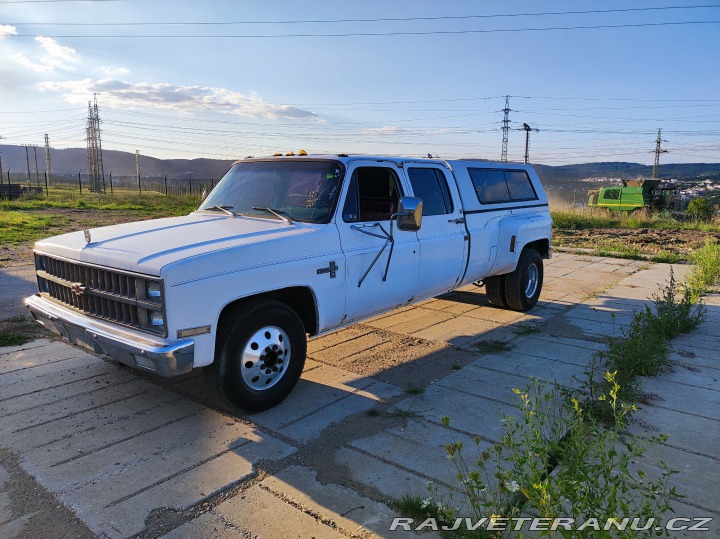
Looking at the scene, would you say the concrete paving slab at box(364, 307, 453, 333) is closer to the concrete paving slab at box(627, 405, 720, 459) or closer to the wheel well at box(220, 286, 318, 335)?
the wheel well at box(220, 286, 318, 335)

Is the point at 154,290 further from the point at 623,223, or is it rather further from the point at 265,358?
the point at 623,223

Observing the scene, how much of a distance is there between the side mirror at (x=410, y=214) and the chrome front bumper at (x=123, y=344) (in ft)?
7.00

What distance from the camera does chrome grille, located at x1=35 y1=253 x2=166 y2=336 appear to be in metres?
3.56

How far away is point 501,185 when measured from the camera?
7203 millimetres

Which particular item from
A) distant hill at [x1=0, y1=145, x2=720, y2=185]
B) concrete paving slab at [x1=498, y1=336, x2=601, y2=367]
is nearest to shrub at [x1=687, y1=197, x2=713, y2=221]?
concrete paving slab at [x1=498, y1=336, x2=601, y2=367]

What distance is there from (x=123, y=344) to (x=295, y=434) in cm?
135

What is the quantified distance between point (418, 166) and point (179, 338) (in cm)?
331

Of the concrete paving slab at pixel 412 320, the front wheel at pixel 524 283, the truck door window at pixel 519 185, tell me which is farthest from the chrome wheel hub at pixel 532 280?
the concrete paving slab at pixel 412 320

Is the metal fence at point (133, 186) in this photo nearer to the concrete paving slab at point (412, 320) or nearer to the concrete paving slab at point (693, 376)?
the concrete paving slab at point (412, 320)

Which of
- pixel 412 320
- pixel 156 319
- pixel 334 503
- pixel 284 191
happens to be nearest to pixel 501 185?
pixel 412 320

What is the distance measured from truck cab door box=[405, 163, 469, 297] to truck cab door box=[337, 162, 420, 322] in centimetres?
21

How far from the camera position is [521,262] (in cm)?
743

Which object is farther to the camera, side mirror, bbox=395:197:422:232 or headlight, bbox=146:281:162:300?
side mirror, bbox=395:197:422:232

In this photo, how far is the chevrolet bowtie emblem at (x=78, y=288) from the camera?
13.1ft
